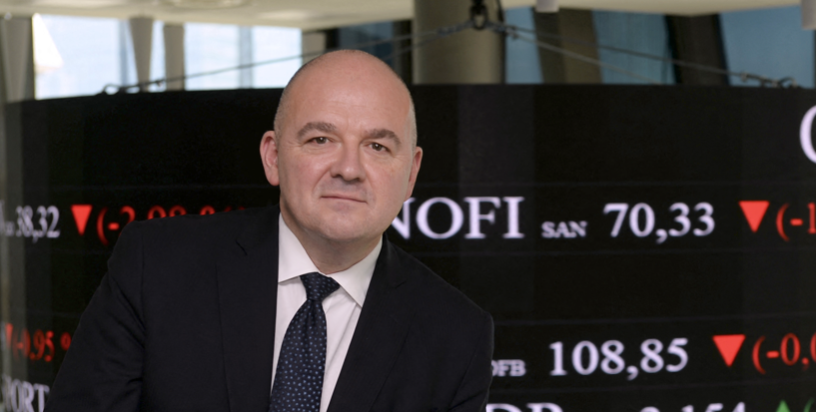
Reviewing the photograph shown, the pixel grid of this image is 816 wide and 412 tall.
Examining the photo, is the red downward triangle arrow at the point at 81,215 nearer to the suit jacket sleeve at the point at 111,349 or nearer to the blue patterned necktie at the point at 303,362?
the suit jacket sleeve at the point at 111,349

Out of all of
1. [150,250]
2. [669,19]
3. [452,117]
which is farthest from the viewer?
[669,19]

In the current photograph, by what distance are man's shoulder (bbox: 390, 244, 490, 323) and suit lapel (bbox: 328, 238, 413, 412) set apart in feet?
0.08

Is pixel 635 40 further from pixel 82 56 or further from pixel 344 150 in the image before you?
pixel 344 150

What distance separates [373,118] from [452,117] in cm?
179

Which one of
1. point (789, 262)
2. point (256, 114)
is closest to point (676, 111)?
point (789, 262)

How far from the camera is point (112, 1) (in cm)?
880

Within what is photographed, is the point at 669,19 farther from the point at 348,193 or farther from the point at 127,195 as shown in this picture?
the point at 348,193

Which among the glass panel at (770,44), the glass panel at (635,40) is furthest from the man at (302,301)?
the glass panel at (635,40)

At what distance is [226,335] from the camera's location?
1437 mm

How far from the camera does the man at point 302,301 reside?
1374 mm

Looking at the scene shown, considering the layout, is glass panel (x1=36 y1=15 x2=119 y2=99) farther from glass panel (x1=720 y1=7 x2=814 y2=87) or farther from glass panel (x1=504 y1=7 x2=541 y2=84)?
glass panel (x1=720 y1=7 x2=814 y2=87)

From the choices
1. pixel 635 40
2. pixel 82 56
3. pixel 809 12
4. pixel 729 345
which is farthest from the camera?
pixel 635 40

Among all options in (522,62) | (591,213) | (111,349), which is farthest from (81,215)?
(522,62)

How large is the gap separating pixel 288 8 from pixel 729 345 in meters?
6.96
